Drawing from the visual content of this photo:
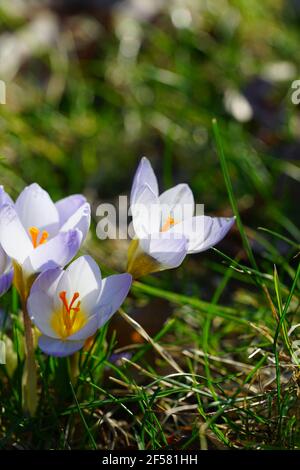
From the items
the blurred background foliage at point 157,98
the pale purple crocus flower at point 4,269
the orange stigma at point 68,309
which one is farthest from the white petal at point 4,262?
the blurred background foliage at point 157,98

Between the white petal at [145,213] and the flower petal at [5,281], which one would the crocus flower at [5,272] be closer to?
the flower petal at [5,281]

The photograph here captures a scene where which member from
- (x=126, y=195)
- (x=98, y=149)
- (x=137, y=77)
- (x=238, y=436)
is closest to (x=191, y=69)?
(x=137, y=77)

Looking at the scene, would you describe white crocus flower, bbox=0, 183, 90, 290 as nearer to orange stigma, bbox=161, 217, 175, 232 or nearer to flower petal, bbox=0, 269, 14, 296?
flower petal, bbox=0, 269, 14, 296

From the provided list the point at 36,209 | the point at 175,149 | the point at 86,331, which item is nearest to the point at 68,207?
the point at 36,209

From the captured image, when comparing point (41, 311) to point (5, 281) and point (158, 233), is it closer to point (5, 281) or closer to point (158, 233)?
point (5, 281)

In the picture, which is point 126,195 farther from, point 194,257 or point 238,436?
point 238,436
